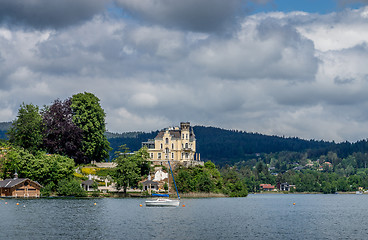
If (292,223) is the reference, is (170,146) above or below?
above

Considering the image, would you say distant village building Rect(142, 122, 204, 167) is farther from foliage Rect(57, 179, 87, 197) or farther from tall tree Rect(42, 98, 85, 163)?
foliage Rect(57, 179, 87, 197)

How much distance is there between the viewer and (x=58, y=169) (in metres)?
118

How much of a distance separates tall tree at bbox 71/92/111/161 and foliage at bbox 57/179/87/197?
16845 mm

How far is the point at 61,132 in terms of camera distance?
5118 inches

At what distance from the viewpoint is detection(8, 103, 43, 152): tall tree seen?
5010 inches

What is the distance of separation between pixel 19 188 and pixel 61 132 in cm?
2001

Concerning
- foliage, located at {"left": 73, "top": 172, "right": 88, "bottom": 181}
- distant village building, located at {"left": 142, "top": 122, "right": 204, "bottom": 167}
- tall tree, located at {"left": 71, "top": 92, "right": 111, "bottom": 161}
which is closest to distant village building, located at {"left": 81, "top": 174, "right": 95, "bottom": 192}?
foliage, located at {"left": 73, "top": 172, "right": 88, "bottom": 181}

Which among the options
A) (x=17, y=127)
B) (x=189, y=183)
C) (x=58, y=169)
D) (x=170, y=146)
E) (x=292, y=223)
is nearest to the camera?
(x=292, y=223)

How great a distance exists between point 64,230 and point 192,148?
346 feet

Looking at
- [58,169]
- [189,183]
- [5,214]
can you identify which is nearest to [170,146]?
[189,183]

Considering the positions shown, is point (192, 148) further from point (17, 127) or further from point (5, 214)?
point (5, 214)

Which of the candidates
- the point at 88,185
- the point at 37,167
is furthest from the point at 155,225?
the point at 88,185

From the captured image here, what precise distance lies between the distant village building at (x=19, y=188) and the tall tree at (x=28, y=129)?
541 inches

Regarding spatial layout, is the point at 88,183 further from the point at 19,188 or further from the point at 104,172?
the point at 19,188
